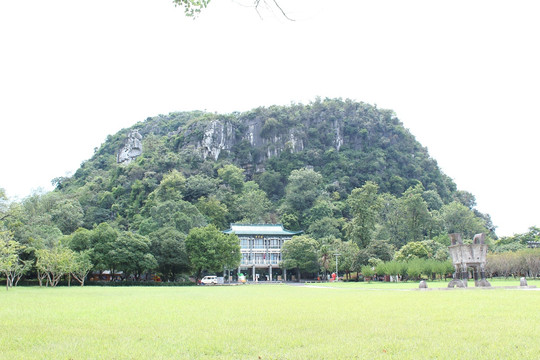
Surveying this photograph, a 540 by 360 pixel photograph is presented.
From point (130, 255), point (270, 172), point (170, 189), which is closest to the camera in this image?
point (130, 255)

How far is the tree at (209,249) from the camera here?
50.2 meters

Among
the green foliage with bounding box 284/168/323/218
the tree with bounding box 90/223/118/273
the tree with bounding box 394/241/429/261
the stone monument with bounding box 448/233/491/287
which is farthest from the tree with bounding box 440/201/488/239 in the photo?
the tree with bounding box 90/223/118/273

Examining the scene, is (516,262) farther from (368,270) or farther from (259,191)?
(259,191)

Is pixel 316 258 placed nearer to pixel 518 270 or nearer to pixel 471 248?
pixel 518 270

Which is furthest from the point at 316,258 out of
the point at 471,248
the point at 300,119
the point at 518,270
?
the point at 300,119

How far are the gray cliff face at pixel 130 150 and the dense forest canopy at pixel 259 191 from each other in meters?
0.29

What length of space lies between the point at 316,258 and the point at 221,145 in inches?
2208

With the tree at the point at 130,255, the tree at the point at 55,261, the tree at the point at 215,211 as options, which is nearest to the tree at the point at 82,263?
the tree at the point at 55,261

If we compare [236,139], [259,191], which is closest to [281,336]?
[259,191]

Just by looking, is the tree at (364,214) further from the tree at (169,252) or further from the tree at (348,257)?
the tree at (169,252)

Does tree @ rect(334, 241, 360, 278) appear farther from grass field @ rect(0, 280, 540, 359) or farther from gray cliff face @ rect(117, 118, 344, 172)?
gray cliff face @ rect(117, 118, 344, 172)

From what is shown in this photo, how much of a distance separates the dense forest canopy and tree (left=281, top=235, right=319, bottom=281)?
111 inches

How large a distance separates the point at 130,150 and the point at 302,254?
69.8 meters

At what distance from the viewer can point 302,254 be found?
60031mm
